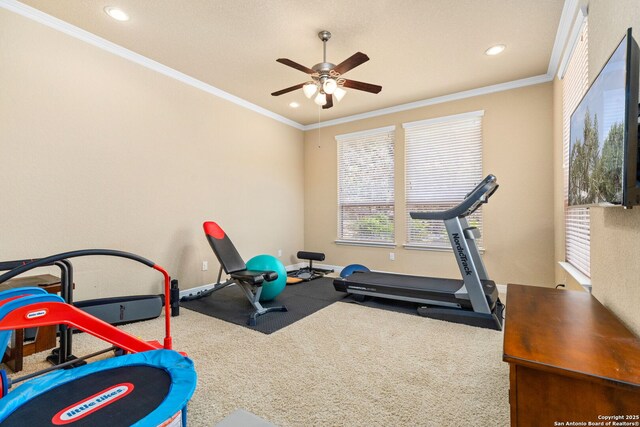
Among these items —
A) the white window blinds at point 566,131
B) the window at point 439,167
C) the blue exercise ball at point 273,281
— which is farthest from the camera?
the window at point 439,167

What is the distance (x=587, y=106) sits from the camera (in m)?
1.70

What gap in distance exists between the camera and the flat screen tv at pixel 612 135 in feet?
3.78

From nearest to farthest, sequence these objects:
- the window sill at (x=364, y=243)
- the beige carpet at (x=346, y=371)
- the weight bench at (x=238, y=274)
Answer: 1. the beige carpet at (x=346, y=371)
2. the weight bench at (x=238, y=274)
3. the window sill at (x=364, y=243)

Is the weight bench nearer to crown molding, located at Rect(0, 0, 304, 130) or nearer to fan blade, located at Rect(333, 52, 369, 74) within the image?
crown molding, located at Rect(0, 0, 304, 130)

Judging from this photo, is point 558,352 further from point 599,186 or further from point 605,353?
point 599,186

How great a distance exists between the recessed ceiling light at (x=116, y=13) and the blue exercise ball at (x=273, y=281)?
2764mm

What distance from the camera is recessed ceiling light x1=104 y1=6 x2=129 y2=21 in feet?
8.49

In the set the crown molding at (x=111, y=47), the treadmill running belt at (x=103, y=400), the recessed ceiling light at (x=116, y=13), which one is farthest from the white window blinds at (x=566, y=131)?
the crown molding at (x=111, y=47)

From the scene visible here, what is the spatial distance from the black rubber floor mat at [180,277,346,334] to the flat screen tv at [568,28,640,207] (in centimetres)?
252

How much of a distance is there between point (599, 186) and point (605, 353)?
91 centimetres

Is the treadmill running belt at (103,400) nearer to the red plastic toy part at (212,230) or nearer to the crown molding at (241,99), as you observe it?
the red plastic toy part at (212,230)

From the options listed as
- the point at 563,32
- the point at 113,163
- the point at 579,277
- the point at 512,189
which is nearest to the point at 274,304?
the point at 113,163

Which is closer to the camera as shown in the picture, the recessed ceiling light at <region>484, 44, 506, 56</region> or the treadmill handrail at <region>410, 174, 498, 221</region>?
the treadmill handrail at <region>410, 174, 498, 221</region>

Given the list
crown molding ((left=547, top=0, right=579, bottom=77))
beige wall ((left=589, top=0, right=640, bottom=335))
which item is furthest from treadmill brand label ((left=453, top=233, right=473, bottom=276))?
crown molding ((left=547, top=0, right=579, bottom=77))
